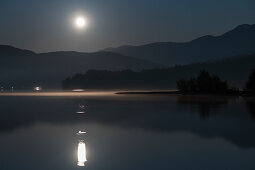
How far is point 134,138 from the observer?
3538 centimetres

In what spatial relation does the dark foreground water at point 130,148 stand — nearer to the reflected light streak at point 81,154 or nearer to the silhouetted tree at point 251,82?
the reflected light streak at point 81,154

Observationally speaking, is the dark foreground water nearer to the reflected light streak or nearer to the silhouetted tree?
the reflected light streak

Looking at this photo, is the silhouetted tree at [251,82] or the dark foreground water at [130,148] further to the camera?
the silhouetted tree at [251,82]

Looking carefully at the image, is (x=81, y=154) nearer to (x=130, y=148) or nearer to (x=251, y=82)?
(x=130, y=148)

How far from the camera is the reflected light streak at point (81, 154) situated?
2448 centimetres

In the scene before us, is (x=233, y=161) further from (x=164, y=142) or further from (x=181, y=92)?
(x=181, y=92)

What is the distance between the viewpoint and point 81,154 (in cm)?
2733

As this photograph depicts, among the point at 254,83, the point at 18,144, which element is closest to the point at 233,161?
the point at 18,144

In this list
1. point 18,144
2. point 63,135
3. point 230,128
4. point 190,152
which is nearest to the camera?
point 190,152

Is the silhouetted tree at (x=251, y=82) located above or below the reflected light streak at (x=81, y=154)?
above

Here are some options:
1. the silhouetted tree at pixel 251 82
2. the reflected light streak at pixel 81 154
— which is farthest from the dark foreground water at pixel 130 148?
the silhouetted tree at pixel 251 82

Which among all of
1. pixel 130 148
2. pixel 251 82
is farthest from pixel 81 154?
pixel 251 82

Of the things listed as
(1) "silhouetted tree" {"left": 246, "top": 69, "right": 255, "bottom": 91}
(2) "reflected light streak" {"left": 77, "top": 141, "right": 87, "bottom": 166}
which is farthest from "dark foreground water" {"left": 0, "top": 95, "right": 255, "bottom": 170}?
(1) "silhouetted tree" {"left": 246, "top": 69, "right": 255, "bottom": 91}

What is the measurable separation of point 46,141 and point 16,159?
8.28 m
